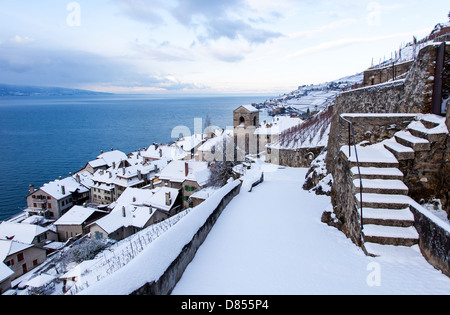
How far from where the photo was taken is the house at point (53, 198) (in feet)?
111

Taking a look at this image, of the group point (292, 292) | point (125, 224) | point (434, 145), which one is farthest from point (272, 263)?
point (125, 224)

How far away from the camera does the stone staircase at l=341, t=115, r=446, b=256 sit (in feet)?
15.6

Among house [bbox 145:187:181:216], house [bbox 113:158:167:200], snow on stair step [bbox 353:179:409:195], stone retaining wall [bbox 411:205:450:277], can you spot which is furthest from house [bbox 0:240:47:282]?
stone retaining wall [bbox 411:205:450:277]

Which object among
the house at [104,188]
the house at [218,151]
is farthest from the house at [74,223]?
the house at [218,151]

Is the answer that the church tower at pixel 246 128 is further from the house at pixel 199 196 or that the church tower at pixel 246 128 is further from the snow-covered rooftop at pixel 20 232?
the snow-covered rooftop at pixel 20 232

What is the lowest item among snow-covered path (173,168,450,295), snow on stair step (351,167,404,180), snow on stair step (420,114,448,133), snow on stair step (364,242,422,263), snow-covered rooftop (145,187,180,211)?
snow-covered rooftop (145,187,180,211)

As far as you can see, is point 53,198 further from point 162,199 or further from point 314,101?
point 314,101

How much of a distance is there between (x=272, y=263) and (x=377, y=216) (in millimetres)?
2300

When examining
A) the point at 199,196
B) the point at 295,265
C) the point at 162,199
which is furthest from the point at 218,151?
the point at 295,265

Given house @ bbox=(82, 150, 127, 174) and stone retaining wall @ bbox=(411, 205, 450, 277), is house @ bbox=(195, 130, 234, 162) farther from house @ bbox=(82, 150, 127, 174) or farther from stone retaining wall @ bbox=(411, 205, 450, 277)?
stone retaining wall @ bbox=(411, 205, 450, 277)

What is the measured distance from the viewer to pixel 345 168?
21.1 feet

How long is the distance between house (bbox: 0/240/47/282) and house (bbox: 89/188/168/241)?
15.0ft

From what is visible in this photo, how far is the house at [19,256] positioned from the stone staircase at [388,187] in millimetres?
24334

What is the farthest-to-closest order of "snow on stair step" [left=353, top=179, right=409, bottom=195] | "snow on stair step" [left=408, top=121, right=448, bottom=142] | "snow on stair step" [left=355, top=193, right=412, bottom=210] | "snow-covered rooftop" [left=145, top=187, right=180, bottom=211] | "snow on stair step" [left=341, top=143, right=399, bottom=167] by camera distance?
"snow-covered rooftop" [left=145, top=187, right=180, bottom=211]
"snow on stair step" [left=341, top=143, right=399, bottom=167]
"snow on stair step" [left=408, top=121, right=448, bottom=142]
"snow on stair step" [left=353, top=179, right=409, bottom=195]
"snow on stair step" [left=355, top=193, right=412, bottom=210]
